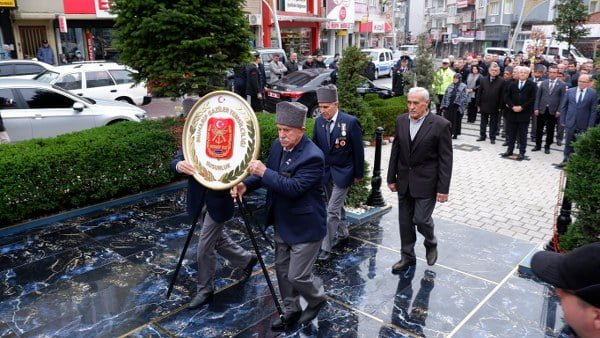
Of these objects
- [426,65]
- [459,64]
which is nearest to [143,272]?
[426,65]

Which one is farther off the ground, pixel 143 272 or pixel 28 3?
pixel 28 3

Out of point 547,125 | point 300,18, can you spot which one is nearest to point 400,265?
point 547,125

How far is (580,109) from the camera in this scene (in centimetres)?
990

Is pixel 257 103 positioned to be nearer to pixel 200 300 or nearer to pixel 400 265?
pixel 400 265

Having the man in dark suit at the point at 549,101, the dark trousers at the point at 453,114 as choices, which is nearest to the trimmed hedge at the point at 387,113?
the dark trousers at the point at 453,114

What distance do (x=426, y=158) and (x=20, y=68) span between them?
15.5 m

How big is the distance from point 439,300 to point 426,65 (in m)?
10.6

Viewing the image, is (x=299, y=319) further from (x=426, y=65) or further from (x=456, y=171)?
(x=426, y=65)

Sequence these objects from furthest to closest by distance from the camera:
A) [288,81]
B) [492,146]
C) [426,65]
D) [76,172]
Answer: [288,81], [426,65], [492,146], [76,172]

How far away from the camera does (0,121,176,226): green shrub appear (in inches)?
250

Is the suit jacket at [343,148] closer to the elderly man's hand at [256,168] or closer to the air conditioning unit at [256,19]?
the elderly man's hand at [256,168]

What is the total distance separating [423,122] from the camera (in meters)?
5.09

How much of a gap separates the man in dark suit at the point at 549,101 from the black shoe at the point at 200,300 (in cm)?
961

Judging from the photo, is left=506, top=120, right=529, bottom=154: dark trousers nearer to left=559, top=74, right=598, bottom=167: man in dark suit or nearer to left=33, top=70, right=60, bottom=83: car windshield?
left=559, top=74, right=598, bottom=167: man in dark suit
